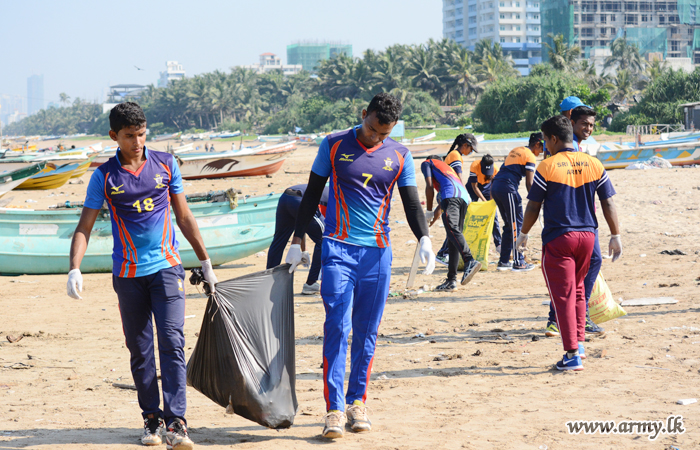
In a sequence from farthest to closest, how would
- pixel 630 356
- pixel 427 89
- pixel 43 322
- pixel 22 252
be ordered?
pixel 427 89, pixel 22 252, pixel 43 322, pixel 630 356

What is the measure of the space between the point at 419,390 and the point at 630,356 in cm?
170

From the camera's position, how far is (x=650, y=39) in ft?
342

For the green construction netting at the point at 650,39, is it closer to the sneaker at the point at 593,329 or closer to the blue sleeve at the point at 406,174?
the sneaker at the point at 593,329

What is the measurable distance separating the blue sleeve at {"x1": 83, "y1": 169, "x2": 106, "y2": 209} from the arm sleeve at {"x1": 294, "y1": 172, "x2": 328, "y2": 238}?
3.59ft

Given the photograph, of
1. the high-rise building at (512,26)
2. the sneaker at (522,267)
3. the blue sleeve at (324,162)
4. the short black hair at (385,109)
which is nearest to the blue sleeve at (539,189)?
the short black hair at (385,109)

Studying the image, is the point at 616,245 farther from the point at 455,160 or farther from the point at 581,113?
the point at 455,160

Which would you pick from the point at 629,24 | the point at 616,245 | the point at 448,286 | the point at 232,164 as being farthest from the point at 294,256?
the point at 629,24

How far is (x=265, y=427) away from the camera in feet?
12.5

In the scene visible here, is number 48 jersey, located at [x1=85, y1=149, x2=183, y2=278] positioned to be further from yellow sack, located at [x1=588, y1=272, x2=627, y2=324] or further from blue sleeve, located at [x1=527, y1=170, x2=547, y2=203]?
yellow sack, located at [x1=588, y1=272, x2=627, y2=324]

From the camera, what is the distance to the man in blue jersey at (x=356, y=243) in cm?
369

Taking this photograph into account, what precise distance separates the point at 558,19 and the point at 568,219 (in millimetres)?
114018

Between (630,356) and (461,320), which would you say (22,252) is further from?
(630,356)

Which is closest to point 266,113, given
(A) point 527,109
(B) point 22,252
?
(A) point 527,109

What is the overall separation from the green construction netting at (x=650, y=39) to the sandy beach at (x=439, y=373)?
10804 cm
